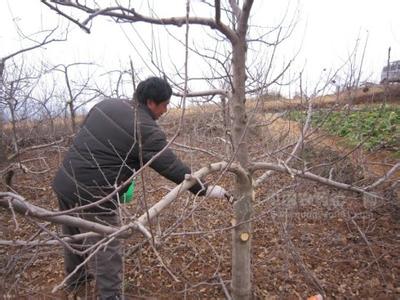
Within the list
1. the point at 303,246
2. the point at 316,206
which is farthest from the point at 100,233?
the point at 316,206

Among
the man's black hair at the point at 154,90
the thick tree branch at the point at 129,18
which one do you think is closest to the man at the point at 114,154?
the man's black hair at the point at 154,90

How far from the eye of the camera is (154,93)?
2.31 meters

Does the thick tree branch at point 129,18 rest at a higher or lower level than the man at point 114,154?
higher

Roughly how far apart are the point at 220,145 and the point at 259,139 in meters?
0.51

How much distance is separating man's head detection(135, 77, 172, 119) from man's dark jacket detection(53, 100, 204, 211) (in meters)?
0.06

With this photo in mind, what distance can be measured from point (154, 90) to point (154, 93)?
2cm

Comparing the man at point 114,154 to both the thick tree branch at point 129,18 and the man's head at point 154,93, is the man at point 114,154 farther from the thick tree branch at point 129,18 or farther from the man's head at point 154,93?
the thick tree branch at point 129,18

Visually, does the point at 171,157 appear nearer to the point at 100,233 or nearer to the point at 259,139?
the point at 100,233

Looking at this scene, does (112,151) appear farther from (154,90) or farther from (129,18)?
(129,18)

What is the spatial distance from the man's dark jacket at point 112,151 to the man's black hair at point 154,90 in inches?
3.7

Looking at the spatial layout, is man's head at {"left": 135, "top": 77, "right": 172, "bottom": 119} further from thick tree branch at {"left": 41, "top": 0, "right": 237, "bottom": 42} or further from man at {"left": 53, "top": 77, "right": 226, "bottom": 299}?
thick tree branch at {"left": 41, "top": 0, "right": 237, "bottom": 42}

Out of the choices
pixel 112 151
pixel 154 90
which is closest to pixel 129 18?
pixel 154 90

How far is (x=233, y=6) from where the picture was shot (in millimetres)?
2107

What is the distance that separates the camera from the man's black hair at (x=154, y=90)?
2.29 m
